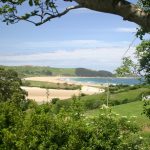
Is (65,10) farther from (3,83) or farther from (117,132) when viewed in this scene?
(3,83)

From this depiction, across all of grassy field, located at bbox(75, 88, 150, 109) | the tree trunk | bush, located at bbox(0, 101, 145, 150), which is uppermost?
the tree trunk

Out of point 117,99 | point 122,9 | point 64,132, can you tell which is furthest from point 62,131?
point 117,99

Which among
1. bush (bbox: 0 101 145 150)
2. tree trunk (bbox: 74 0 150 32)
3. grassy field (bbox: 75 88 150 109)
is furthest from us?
grassy field (bbox: 75 88 150 109)

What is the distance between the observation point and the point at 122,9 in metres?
5.63

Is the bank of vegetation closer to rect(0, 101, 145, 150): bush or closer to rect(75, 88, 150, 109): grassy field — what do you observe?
rect(0, 101, 145, 150): bush

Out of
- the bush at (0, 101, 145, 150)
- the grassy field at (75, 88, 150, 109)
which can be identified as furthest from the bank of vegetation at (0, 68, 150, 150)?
the grassy field at (75, 88, 150, 109)

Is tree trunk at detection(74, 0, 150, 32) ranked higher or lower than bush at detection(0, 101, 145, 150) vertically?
higher

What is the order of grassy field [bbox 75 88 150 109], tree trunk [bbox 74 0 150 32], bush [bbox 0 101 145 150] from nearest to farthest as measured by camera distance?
tree trunk [bbox 74 0 150 32]
bush [bbox 0 101 145 150]
grassy field [bbox 75 88 150 109]

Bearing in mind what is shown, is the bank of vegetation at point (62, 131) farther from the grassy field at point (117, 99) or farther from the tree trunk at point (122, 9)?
the grassy field at point (117, 99)

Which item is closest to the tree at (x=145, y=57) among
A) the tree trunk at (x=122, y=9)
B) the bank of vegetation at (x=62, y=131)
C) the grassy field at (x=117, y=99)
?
the bank of vegetation at (x=62, y=131)

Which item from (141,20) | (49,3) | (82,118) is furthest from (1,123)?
(141,20)

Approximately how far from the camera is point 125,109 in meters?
61.5

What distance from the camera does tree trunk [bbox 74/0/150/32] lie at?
219 inches

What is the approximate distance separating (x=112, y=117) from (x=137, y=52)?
747cm
